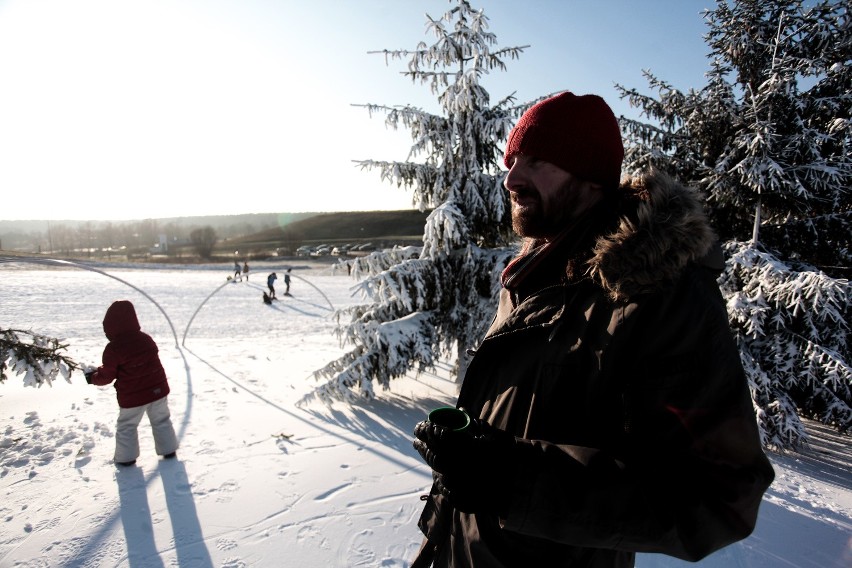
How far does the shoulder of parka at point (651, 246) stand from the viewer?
46.8 inches

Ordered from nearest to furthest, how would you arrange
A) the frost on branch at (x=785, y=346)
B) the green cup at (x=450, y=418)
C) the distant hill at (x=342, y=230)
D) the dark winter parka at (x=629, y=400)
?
the dark winter parka at (x=629, y=400) < the green cup at (x=450, y=418) < the frost on branch at (x=785, y=346) < the distant hill at (x=342, y=230)

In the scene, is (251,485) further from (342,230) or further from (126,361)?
(342,230)

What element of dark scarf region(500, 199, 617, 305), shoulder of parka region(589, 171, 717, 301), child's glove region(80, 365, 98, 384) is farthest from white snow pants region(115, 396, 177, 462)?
shoulder of parka region(589, 171, 717, 301)

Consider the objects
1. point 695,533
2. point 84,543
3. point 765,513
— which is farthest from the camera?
point 765,513

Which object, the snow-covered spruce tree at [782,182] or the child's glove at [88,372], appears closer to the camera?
the child's glove at [88,372]

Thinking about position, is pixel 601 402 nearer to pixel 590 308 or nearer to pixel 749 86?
pixel 590 308

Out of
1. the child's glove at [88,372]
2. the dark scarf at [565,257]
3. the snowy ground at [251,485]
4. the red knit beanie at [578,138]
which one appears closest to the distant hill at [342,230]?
the snowy ground at [251,485]

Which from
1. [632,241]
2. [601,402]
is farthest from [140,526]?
[632,241]

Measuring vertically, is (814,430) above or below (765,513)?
below

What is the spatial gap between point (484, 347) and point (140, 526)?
466cm

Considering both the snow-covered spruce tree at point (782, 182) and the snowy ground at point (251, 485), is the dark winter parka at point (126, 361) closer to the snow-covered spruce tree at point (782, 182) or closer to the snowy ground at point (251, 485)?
the snowy ground at point (251, 485)

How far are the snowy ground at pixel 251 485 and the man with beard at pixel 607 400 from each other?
332 centimetres

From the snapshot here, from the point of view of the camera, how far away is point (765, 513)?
16.1 feet

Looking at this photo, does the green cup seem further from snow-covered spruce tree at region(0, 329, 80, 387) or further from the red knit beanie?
snow-covered spruce tree at region(0, 329, 80, 387)
